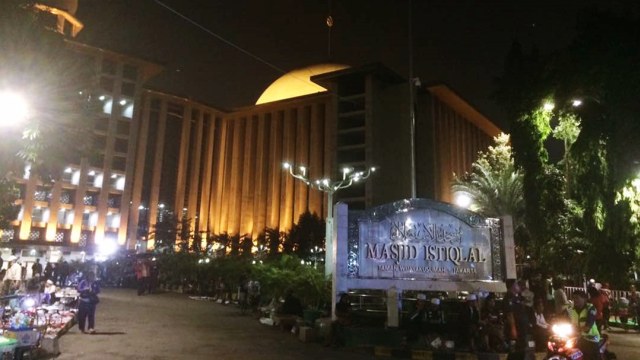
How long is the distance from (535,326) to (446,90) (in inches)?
2004

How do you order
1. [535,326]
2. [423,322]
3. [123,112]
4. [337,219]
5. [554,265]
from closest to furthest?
[535,326] → [423,322] → [337,219] → [554,265] → [123,112]

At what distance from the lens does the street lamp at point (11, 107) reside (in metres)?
8.62

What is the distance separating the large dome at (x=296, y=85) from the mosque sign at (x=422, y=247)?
53.8m

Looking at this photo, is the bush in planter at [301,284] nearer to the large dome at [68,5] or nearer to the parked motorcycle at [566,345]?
the parked motorcycle at [566,345]

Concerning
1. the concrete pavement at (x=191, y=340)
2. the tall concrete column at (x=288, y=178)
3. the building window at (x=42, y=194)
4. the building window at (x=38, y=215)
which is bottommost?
the concrete pavement at (x=191, y=340)

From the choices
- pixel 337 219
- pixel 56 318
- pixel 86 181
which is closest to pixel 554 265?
pixel 337 219

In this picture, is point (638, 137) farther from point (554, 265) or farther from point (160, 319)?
point (160, 319)

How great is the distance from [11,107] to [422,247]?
958 centimetres

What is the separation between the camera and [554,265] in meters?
23.9

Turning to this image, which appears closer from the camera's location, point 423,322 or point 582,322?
point 582,322

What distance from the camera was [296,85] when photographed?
2689 inches

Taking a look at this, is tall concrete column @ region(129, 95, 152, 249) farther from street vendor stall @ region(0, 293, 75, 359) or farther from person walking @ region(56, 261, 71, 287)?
street vendor stall @ region(0, 293, 75, 359)

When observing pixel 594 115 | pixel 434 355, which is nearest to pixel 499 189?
pixel 594 115

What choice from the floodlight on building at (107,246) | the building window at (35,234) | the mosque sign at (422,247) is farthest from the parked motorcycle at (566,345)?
the building window at (35,234)
